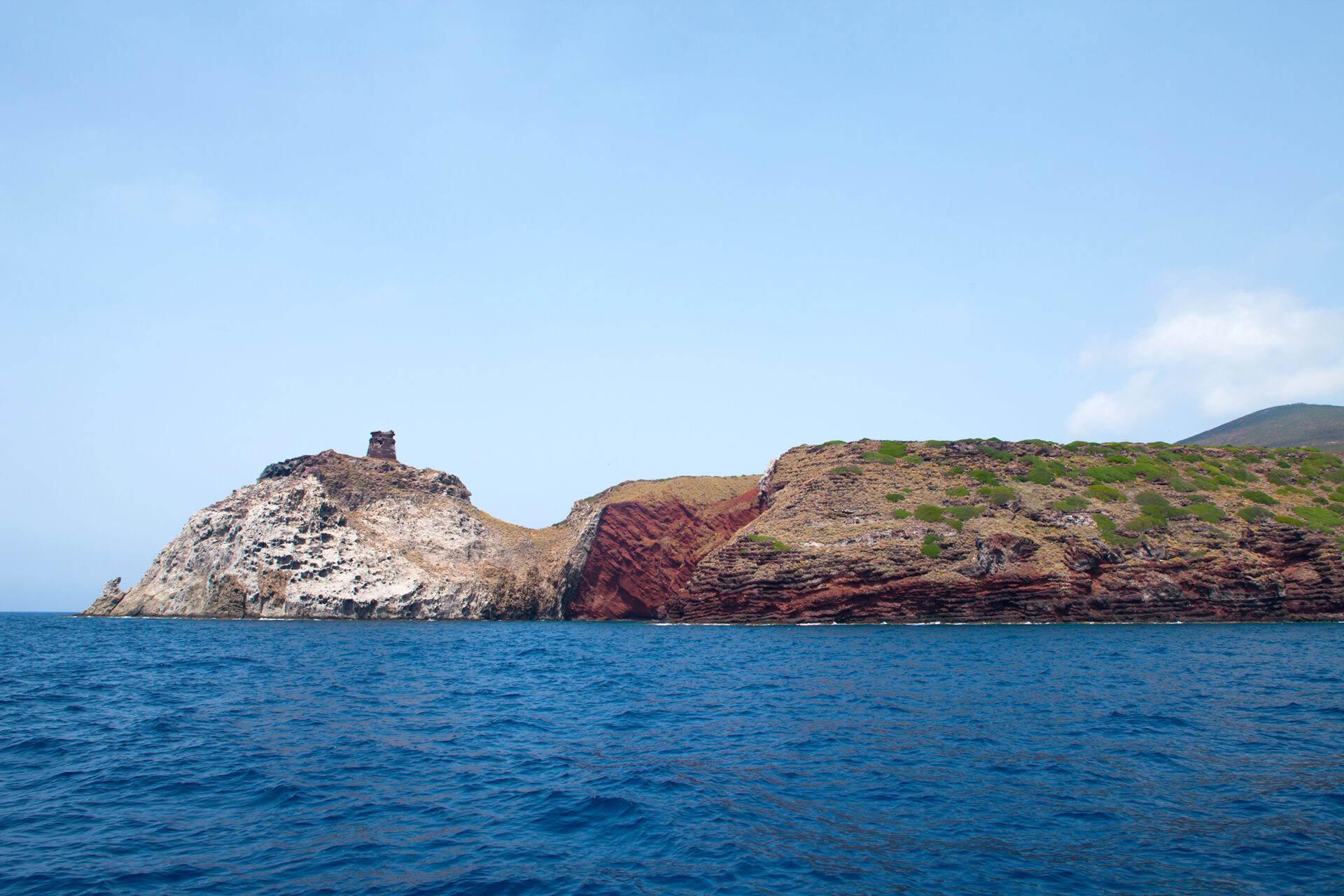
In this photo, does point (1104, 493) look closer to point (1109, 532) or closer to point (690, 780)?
point (1109, 532)

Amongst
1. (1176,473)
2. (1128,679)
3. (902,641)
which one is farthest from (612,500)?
(1128,679)

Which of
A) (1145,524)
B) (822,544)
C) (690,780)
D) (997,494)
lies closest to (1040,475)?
(997,494)

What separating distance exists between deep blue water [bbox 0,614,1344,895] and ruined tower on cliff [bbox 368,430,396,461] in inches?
2720

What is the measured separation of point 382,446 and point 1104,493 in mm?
87059

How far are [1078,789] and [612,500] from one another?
78.2 meters

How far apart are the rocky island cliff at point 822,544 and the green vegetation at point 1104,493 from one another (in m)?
0.38

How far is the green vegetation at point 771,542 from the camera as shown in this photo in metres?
65.8

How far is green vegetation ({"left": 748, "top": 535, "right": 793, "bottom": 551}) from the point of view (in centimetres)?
6583

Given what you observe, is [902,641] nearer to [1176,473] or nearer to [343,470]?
[1176,473]

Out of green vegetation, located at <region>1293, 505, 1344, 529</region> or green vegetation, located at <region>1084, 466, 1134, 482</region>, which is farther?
green vegetation, located at <region>1084, 466, 1134, 482</region>

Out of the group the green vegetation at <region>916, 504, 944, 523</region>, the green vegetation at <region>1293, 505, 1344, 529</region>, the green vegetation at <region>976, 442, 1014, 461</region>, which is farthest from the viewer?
the green vegetation at <region>976, 442, 1014, 461</region>

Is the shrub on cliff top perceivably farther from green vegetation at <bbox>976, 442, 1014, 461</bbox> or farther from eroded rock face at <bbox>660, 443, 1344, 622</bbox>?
green vegetation at <bbox>976, 442, 1014, 461</bbox>

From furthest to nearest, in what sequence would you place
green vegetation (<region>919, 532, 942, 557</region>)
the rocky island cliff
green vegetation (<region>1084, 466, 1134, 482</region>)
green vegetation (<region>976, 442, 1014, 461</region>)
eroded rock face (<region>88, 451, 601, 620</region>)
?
green vegetation (<region>976, 442, 1014, 461</region>), eroded rock face (<region>88, 451, 601, 620</region>), green vegetation (<region>1084, 466, 1134, 482</region>), green vegetation (<region>919, 532, 942, 557</region>), the rocky island cliff

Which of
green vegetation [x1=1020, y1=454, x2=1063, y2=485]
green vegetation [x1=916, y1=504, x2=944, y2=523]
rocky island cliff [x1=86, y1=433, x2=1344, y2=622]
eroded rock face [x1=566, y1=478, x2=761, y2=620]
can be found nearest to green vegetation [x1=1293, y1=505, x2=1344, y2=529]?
rocky island cliff [x1=86, y1=433, x2=1344, y2=622]
